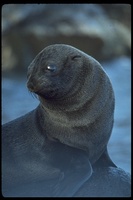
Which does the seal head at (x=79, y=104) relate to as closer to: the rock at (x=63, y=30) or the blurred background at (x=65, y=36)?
the blurred background at (x=65, y=36)

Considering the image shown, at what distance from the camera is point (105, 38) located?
38.9 feet

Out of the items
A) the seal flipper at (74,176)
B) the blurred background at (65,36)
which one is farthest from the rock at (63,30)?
the seal flipper at (74,176)

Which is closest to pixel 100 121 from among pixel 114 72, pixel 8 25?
pixel 114 72

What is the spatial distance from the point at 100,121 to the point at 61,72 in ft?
1.14

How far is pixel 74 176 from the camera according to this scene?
3361 mm

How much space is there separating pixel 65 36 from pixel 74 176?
26.9 ft

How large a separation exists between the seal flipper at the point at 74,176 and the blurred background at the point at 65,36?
23.3ft

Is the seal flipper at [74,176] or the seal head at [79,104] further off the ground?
the seal head at [79,104]

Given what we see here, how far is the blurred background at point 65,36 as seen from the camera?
11.3 meters

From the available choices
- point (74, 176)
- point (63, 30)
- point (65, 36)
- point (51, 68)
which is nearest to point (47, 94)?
point (51, 68)

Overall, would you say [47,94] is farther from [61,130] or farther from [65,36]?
[65,36]

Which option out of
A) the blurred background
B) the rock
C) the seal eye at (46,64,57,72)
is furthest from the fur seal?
the rock

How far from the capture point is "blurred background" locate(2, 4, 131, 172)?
37.0ft

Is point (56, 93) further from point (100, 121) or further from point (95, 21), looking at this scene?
point (95, 21)
